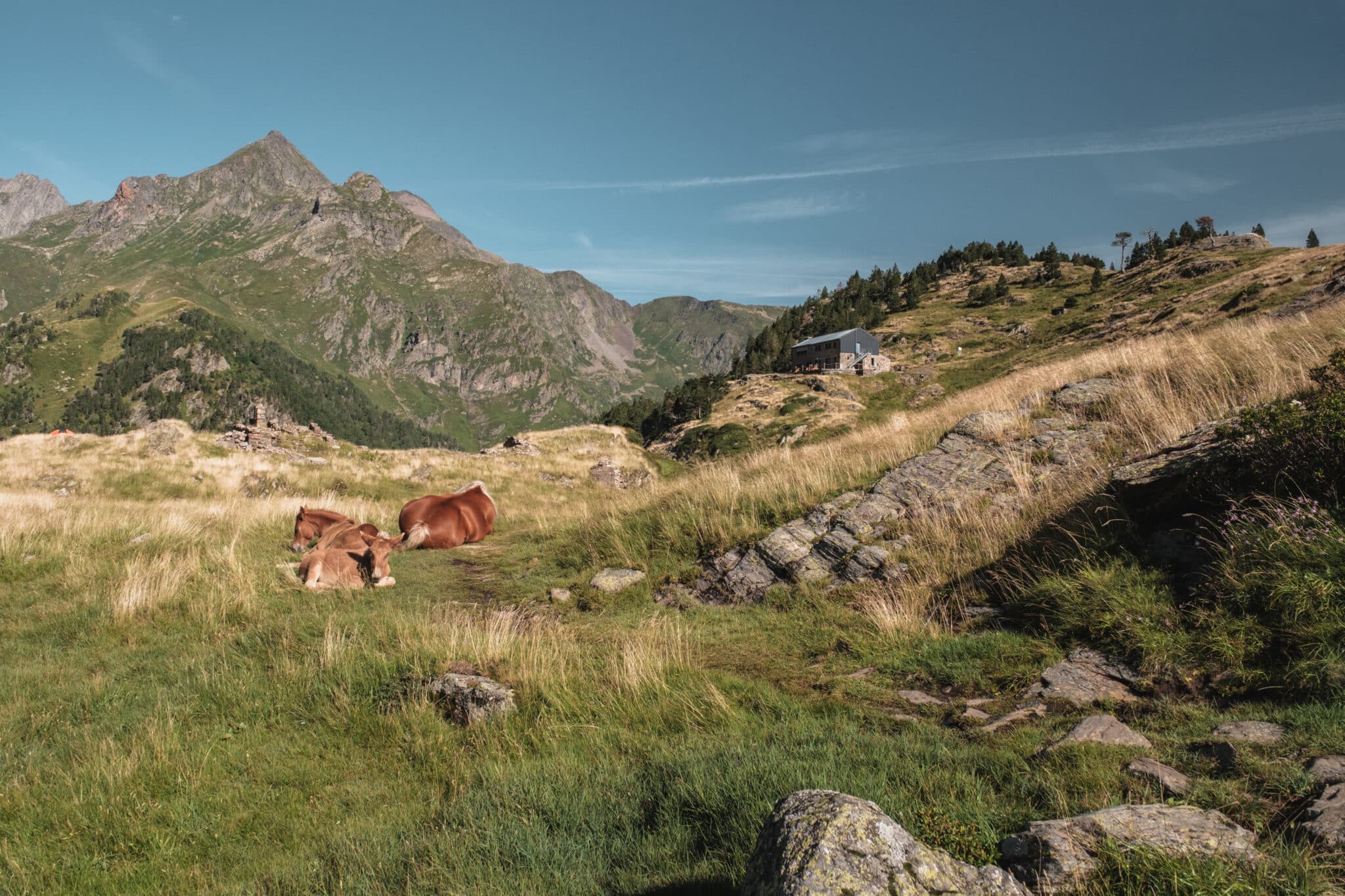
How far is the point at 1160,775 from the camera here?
3459mm

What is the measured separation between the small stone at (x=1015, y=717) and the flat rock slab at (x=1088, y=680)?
212mm

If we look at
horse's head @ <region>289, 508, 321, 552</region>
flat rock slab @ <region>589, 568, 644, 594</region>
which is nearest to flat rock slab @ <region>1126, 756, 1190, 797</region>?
flat rock slab @ <region>589, 568, 644, 594</region>

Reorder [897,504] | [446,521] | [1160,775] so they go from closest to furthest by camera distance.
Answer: [1160,775]
[897,504]
[446,521]

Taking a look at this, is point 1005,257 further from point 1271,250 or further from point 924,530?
point 924,530

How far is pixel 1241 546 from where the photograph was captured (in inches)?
215

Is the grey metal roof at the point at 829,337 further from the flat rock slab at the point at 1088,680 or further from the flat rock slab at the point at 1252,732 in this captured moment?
the flat rock slab at the point at 1252,732

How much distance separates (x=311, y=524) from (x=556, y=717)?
9079 mm

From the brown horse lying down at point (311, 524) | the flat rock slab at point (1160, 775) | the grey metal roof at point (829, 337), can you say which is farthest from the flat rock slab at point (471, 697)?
the grey metal roof at point (829, 337)

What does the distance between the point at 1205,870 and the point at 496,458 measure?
3231 centimetres

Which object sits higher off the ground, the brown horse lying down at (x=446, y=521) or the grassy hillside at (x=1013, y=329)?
the grassy hillside at (x=1013, y=329)

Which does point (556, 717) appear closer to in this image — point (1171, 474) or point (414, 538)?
Answer: point (1171, 474)

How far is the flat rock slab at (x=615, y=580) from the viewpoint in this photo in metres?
9.59

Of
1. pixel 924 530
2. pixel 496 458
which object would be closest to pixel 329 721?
pixel 924 530

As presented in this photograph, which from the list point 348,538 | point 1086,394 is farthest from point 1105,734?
point 348,538
